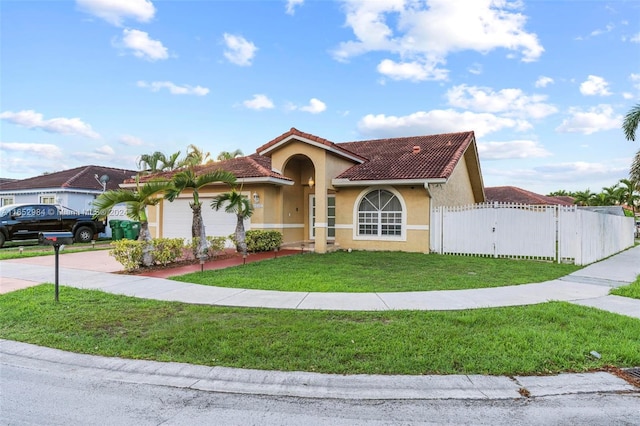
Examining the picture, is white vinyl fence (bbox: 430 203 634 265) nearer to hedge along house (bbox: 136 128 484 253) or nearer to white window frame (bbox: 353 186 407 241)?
hedge along house (bbox: 136 128 484 253)

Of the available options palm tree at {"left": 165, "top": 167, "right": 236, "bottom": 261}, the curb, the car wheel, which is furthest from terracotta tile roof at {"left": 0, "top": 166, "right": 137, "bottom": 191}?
the curb

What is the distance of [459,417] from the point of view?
3.39 m

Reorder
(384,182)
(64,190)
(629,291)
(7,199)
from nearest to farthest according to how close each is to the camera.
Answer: (629,291) < (384,182) < (64,190) < (7,199)

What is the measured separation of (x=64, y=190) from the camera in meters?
23.3

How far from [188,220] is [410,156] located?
35.7ft

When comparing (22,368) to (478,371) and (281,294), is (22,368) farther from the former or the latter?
(478,371)

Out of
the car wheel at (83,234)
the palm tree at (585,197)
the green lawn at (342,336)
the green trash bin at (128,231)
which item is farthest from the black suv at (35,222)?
the palm tree at (585,197)

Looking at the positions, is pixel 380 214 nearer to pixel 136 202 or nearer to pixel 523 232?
pixel 523 232

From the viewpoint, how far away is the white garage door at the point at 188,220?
16656mm

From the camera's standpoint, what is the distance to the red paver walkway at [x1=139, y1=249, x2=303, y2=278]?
10.4 m

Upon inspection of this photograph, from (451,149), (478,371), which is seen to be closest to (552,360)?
(478,371)

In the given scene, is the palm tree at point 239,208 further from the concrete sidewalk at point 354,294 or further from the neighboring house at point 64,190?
the neighboring house at point 64,190

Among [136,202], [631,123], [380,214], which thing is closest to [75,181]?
[136,202]

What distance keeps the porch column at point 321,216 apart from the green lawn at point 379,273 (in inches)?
54.0
